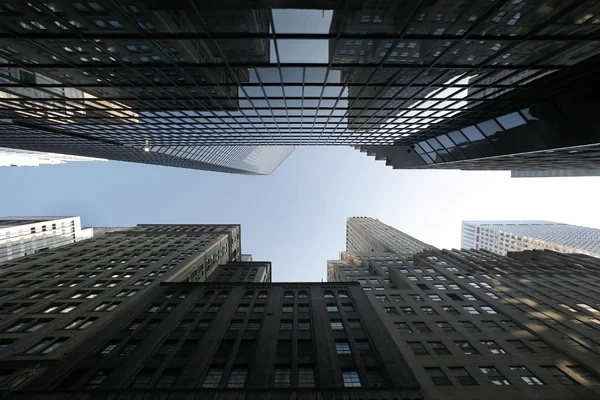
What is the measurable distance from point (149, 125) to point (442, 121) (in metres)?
31.2

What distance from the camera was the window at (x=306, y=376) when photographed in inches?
874

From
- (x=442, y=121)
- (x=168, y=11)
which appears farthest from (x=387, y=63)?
(x=442, y=121)

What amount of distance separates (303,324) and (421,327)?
13.6 metres

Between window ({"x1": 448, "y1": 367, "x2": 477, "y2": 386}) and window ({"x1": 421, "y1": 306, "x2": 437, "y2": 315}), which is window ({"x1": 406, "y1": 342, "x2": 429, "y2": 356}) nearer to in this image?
window ({"x1": 448, "y1": 367, "x2": 477, "y2": 386})

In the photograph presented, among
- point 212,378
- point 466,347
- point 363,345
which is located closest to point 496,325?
point 466,347

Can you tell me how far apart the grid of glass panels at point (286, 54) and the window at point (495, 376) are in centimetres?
2194

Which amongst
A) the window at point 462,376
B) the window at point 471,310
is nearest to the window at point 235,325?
the window at point 462,376

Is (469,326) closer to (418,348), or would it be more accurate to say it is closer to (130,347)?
(418,348)

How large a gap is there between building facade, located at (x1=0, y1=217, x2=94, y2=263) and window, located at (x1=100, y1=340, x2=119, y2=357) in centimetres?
9191

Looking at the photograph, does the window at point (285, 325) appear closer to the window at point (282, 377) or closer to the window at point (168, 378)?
the window at point (282, 377)

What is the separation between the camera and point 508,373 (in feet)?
75.4

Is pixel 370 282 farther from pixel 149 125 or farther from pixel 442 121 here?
pixel 149 125

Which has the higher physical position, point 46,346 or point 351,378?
point 46,346

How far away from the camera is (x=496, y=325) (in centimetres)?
3097
